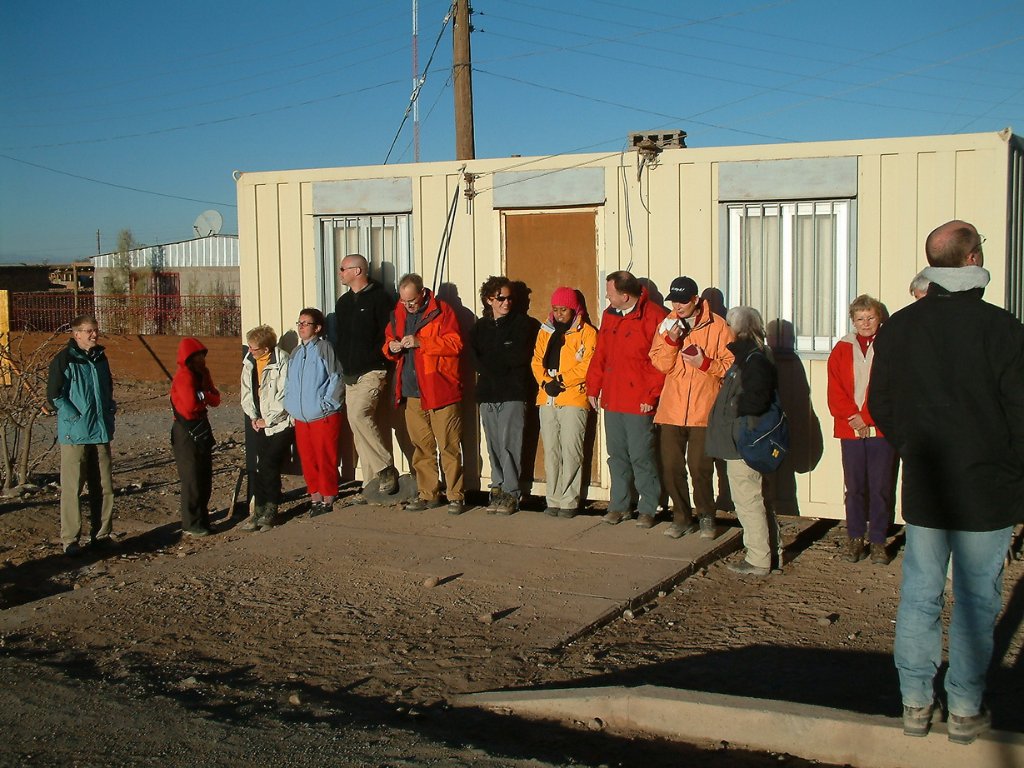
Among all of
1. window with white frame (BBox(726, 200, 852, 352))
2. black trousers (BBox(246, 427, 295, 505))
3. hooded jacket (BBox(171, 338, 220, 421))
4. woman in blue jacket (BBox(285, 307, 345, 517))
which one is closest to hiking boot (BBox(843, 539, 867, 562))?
window with white frame (BBox(726, 200, 852, 352))

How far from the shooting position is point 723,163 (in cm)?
827

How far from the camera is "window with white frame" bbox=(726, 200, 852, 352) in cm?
808

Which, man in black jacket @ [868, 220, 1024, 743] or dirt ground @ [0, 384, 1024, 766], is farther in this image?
dirt ground @ [0, 384, 1024, 766]

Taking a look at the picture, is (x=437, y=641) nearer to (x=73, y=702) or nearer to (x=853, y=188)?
(x=73, y=702)

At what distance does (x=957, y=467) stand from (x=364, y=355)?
5.94m

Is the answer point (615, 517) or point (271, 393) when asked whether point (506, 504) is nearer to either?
point (615, 517)

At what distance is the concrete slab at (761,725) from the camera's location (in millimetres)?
4129

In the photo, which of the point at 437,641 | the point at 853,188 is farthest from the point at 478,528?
the point at 853,188

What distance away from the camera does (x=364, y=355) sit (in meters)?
9.23

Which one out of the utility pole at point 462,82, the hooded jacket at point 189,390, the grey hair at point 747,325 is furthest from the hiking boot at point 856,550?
the utility pole at point 462,82

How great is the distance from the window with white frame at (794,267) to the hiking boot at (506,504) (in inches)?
92.6

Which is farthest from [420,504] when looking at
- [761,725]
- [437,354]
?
[761,725]

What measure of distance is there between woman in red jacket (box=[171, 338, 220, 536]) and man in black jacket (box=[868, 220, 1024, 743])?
6136 millimetres

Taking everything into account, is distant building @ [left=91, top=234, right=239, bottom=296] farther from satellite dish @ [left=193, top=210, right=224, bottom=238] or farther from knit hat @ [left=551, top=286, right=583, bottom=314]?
knit hat @ [left=551, top=286, right=583, bottom=314]
